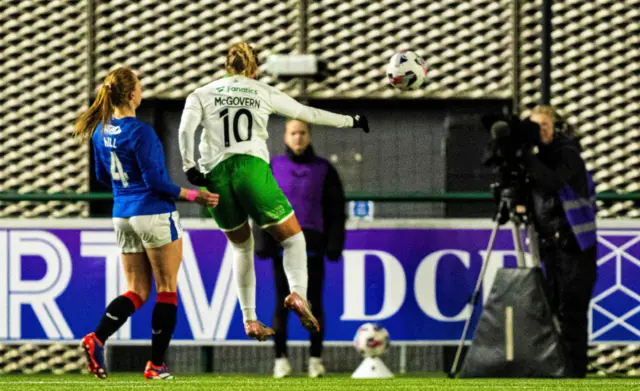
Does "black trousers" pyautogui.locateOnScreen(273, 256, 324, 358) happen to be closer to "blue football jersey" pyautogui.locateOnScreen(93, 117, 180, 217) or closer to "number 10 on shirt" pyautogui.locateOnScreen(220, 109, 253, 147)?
"blue football jersey" pyautogui.locateOnScreen(93, 117, 180, 217)

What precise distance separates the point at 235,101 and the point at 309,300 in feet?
7.69

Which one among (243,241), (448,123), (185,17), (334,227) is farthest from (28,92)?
(243,241)

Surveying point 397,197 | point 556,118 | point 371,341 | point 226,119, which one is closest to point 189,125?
point 226,119

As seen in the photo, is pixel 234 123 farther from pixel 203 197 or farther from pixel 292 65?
pixel 292 65

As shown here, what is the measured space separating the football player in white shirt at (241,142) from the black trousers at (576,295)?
7.48 feet

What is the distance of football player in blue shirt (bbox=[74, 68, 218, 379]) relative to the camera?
31.4ft

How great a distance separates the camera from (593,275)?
11289 mm

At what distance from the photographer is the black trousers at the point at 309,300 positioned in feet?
37.8

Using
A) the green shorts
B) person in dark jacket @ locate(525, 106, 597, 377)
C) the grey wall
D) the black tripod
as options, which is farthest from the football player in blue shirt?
the grey wall

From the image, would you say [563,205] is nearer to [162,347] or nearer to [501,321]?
[501,321]

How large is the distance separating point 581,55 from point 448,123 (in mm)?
1451

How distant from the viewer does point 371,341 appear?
1142cm

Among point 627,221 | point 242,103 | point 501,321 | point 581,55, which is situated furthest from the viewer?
point 581,55

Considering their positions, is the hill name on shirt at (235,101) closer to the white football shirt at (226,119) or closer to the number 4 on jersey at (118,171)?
the white football shirt at (226,119)
